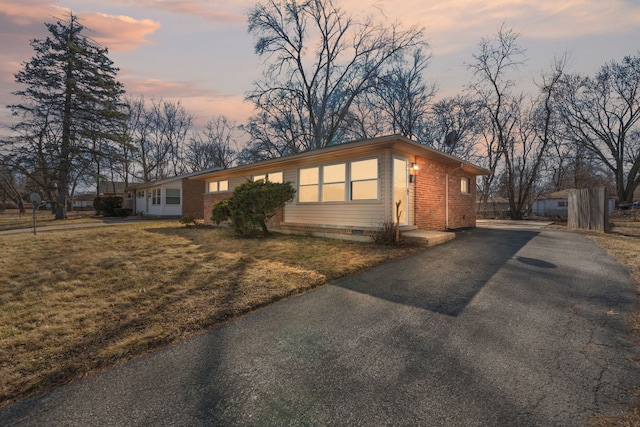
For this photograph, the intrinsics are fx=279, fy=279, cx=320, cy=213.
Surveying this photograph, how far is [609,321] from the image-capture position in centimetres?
319

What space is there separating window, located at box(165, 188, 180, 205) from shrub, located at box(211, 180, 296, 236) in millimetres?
14466

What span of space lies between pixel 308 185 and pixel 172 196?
1638 cm

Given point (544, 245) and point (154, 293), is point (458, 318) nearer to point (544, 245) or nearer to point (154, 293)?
point (154, 293)

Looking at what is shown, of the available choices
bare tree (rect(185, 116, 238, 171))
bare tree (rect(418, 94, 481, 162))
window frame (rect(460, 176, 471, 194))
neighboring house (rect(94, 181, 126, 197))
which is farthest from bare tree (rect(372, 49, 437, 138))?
neighboring house (rect(94, 181, 126, 197))

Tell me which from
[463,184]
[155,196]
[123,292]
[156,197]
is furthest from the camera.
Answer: [155,196]

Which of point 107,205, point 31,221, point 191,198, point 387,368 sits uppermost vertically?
point 191,198

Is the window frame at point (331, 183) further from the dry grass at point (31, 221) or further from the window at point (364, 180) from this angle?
the dry grass at point (31, 221)

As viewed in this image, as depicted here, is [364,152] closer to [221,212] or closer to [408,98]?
[221,212]

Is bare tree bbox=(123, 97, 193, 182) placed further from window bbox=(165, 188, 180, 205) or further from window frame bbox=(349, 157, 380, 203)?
window frame bbox=(349, 157, 380, 203)

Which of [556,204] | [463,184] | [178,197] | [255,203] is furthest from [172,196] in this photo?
[556,204]

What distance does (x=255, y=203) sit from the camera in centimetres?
944

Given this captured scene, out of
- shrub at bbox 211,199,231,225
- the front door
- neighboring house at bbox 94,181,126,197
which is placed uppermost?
neighboring house at bbox 94,181,126,197

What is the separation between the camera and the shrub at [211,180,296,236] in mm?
9297

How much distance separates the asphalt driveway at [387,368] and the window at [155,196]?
22644mm
